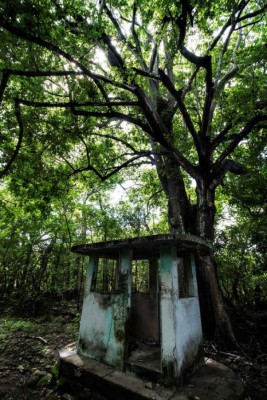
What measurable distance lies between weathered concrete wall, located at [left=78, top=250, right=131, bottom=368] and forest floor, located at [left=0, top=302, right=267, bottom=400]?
84cm

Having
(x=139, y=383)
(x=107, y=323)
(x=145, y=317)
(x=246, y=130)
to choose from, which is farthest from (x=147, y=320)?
(x=246, y=130)

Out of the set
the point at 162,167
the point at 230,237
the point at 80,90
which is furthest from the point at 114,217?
the point at 80,90

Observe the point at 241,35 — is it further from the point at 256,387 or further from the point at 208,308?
the point at 256,387

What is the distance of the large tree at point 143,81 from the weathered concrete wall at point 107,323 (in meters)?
2.60

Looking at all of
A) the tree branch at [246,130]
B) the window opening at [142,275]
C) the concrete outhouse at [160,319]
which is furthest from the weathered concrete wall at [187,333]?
the window opening at [142,275]

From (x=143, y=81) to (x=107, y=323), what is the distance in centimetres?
687

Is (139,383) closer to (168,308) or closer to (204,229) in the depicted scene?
(168,308)

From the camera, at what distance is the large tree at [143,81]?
4969 millimetres

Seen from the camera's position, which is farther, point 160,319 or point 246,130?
point 246,130

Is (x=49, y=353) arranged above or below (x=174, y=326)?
below

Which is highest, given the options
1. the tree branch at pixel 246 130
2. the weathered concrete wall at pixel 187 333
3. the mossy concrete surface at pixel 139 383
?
the tree branch at pixel 246 130

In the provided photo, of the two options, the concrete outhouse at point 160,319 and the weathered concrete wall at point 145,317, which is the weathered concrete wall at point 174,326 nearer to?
the concrete outhouse at point 160,319

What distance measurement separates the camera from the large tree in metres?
4.97

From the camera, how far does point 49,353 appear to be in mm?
6008
